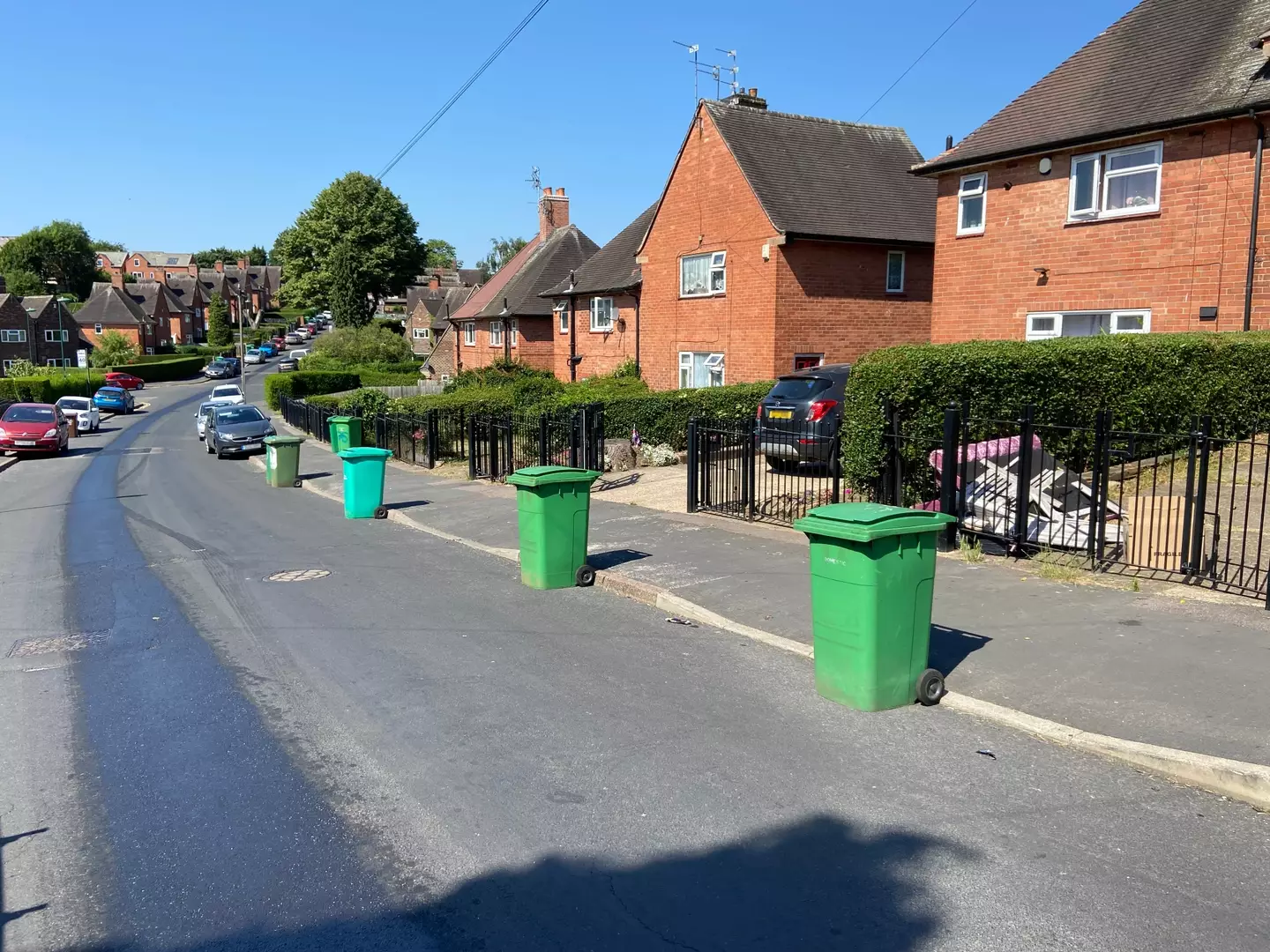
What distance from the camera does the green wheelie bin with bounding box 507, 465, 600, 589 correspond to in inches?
375

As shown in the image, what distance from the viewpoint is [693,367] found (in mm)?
26734

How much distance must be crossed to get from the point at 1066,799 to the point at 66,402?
49.5m

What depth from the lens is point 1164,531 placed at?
8648 millimetres

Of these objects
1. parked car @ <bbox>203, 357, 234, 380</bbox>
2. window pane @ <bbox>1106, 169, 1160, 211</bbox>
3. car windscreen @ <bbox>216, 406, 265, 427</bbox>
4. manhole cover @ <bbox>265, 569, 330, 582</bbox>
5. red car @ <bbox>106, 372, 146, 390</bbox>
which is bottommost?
manhole cover @ <bbox>265, 569, 330, 582</bbox>

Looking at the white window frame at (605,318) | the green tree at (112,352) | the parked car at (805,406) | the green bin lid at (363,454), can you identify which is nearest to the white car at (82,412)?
the white window frame at (605,318)

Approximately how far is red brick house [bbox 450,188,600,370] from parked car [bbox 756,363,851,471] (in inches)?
930

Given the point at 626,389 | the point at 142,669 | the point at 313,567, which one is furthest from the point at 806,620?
the point at 626,389

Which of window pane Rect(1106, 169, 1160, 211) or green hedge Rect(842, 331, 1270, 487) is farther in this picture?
window pane Rect(1106, 169, 1160, 211)

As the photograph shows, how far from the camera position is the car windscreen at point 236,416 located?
30.0m

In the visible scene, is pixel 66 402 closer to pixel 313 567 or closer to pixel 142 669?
pixel 313 567

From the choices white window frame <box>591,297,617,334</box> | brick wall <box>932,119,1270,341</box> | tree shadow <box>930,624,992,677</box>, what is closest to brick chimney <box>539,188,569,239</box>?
white window frame <box>591,297,617,334</box>

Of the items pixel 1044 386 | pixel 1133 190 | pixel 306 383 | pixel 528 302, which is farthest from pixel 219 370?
pixel 1044 386

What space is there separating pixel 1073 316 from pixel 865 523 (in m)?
14.3

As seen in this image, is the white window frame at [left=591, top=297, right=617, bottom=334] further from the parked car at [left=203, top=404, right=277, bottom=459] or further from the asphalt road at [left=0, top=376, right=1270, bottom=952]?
the asphalt road at [left=0, top=376, right=1270, bottom=952]
